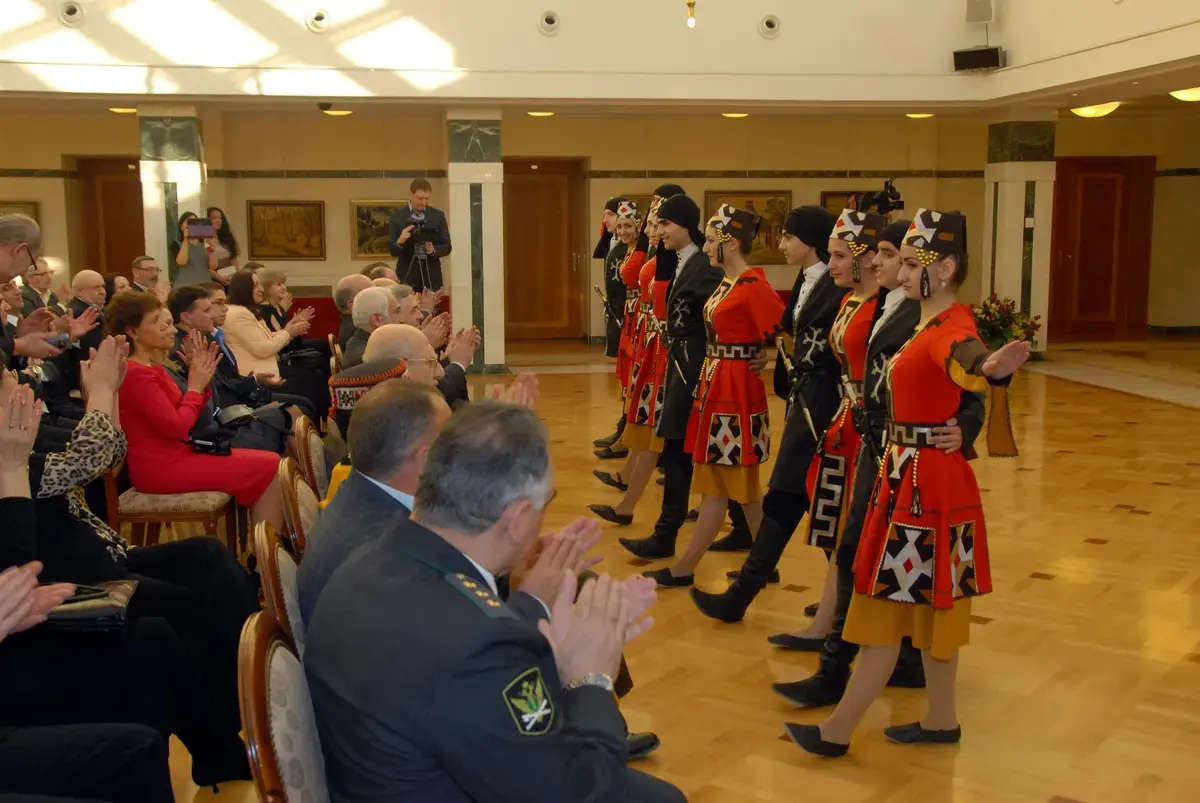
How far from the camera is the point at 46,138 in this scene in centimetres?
1700

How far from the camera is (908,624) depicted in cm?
405

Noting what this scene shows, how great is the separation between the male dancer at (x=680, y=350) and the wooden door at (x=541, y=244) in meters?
12.2

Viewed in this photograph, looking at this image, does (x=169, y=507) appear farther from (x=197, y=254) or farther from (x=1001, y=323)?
(x=1001, y=323)

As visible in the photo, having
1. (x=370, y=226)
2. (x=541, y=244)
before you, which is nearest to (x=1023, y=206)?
(x=541, y=244)

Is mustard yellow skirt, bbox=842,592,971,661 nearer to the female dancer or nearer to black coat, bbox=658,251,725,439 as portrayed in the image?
the female dancer

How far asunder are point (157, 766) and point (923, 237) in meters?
2.75

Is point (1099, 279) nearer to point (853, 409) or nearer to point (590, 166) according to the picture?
point (590, 166)

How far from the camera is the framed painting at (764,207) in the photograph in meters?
18.2

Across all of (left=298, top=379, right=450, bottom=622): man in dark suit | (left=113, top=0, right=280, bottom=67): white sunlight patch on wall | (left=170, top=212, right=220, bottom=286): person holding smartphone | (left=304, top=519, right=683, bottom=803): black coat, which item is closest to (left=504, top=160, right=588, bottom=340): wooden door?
(left=113, top=0, right=280, bottom=67): white sunlight patch on wall

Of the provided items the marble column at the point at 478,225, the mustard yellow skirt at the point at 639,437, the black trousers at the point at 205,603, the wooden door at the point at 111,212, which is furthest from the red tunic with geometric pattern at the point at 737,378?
the wooden door at the point at 111,212

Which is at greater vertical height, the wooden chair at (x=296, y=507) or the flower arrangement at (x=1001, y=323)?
the wooden chair at (x=296, y=507)

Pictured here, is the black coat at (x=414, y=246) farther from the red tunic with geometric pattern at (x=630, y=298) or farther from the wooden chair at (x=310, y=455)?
the wooden chair at (x=310, y=455)

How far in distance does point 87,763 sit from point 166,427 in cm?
274

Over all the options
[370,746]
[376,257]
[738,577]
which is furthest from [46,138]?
[370,746]
